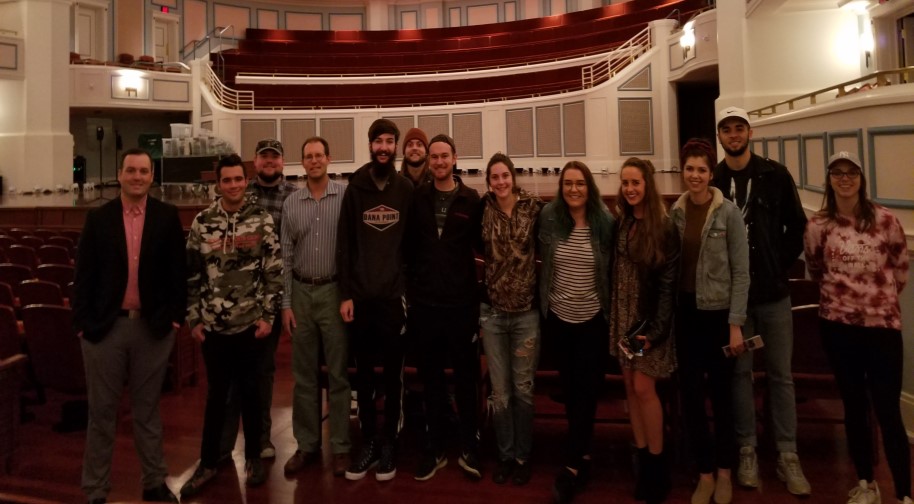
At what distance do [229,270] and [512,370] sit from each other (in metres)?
1.19

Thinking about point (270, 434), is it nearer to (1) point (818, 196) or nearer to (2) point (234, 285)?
(2) point (234, 285)

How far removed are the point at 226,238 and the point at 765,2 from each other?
825cm

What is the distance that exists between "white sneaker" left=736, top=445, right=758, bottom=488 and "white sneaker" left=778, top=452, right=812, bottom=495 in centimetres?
10

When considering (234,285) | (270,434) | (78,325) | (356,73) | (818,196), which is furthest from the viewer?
(356,73)

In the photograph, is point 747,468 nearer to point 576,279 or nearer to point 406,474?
point 576,279

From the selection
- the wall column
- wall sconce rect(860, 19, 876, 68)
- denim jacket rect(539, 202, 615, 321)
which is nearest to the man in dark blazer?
denim jacket rect(539, 202, 615, 321)

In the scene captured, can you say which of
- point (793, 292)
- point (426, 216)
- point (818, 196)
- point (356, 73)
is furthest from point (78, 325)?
point (356, 73)

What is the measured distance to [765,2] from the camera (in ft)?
26.1

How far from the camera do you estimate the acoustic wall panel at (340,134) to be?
15742 millimetres

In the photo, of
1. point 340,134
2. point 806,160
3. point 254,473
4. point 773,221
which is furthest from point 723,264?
point 340,134

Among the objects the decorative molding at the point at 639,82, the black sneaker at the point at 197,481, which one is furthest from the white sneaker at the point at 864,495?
the decorative molding at the point at 639,82

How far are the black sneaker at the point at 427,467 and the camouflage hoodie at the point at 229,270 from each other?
0.85 meters

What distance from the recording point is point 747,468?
2.31m

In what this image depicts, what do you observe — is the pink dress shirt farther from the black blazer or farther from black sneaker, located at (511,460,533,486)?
black sneaker, located at (511,460,533,486)
